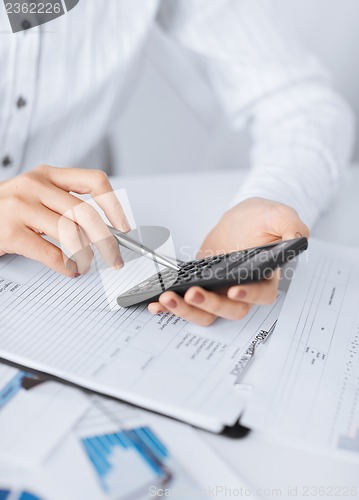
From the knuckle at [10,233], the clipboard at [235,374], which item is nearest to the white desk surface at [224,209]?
the clipboard at [235,374]

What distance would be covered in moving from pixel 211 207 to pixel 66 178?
0.69ft

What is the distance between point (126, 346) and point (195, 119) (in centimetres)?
76

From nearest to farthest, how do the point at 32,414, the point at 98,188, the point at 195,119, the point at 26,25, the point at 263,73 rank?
the point at 32,414 < the point at 98,188 < the point at 26,25 < the point at 263,73 < the point at 195,119

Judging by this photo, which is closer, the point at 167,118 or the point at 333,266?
the point at 333,266

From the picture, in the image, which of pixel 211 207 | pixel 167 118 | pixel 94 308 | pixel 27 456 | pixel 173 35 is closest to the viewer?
pixel 27 456

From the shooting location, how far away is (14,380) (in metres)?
0.33

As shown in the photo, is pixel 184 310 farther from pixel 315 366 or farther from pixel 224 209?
pixel 224 209

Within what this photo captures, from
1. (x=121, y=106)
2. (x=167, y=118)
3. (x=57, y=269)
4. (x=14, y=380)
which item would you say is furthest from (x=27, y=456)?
(x=167, y=118)

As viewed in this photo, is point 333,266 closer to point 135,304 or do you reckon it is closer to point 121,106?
point 135,304

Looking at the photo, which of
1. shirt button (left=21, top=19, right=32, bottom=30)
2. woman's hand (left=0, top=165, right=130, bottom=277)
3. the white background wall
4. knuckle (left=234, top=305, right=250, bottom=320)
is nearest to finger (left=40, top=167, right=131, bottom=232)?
woman's hand (left=0, top=165, right=130, bottom=277)

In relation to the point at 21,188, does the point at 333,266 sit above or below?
below

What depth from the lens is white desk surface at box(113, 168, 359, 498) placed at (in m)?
0.29

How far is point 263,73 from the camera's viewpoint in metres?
0.70

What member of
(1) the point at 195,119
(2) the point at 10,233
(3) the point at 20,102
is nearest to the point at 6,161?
(3) the point at 20,102
